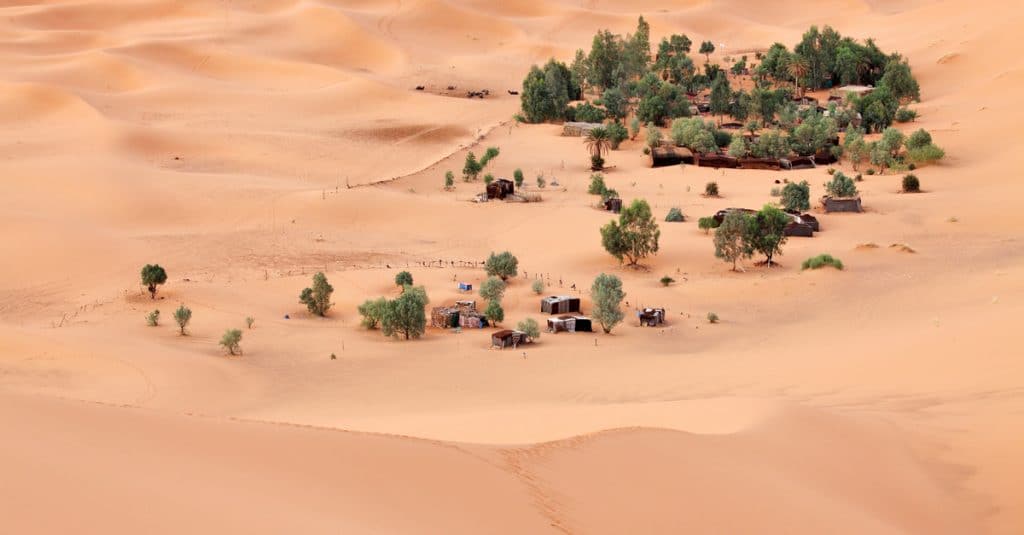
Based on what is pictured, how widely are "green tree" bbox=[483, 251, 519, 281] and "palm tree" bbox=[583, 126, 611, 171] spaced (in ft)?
49.4

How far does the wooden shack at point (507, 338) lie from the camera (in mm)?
23281

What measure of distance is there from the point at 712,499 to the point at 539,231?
22218 mm

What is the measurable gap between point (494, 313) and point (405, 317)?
1978 mm

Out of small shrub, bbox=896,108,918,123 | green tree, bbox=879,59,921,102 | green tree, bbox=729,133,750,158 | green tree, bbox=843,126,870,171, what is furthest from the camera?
green tree, bbox=879,59,921,102

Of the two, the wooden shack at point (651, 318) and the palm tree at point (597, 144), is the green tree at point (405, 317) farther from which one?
the palm tree at point (597, 144)

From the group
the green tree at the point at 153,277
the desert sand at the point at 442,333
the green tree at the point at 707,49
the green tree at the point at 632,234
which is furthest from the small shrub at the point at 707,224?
the green tree at the point at 707,49

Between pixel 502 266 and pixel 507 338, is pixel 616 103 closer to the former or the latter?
pixel 502 266

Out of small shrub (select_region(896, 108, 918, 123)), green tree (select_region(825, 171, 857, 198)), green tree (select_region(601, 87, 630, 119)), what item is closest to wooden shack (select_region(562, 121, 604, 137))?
green tree (select_region(601, 87, 630, 119))

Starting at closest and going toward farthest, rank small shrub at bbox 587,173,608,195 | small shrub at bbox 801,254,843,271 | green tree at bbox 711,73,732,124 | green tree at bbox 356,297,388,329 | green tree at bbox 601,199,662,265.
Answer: green tree at bbox 356,297,388,329 < small shrub at bbox 801,254,843,271 < green tree at bbox 601,199,662,265 < small shrub at bbox 587,173,608,195 < green tree at bbox 711,73,732,124

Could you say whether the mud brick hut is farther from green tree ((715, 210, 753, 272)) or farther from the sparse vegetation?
the sparse vegetation

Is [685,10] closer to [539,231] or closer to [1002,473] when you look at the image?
[539,231]

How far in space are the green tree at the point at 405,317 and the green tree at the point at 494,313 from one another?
1.45m

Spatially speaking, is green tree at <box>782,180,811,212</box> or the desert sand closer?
the desert sand

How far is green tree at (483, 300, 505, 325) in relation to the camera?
81.3 feet
